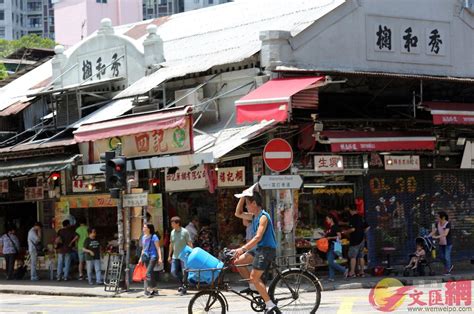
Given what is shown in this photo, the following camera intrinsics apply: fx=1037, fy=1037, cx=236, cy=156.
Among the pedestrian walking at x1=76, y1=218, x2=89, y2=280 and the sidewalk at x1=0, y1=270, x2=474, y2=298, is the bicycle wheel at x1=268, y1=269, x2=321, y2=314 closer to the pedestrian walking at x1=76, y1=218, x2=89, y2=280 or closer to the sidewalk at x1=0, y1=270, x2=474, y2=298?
the sidewalk at x1=0, y1=270, x2=474, y2=298

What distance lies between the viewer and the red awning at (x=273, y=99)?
22172 mm

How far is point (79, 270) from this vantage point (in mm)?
28781

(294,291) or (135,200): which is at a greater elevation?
(135,200)

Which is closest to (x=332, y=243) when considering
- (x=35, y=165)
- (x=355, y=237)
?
(x=355, y=237)

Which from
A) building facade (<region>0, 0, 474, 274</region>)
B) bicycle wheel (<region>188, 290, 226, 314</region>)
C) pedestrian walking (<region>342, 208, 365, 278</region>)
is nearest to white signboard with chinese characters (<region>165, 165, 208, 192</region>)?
building facade (<region>0, 0, 474, 274</region>)

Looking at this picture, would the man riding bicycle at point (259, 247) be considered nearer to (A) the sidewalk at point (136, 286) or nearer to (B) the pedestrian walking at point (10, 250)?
(A) the sidewalk at point (136, 286)

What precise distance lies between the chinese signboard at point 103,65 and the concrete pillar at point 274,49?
232 inches

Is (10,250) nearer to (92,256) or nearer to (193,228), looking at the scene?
(92,256)

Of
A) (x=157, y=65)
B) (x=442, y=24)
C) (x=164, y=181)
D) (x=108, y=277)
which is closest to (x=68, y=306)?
(x=108, y=277)

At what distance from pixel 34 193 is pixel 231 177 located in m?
8.85

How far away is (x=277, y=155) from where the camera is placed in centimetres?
2164

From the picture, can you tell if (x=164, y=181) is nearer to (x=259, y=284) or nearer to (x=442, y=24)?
(x=442, y=24)

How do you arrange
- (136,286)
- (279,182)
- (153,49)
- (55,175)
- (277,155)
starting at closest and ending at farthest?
(279,182) < (277,155) < (136,286) < (153,49) < (55,175)

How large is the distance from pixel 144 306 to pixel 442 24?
39.7ft
